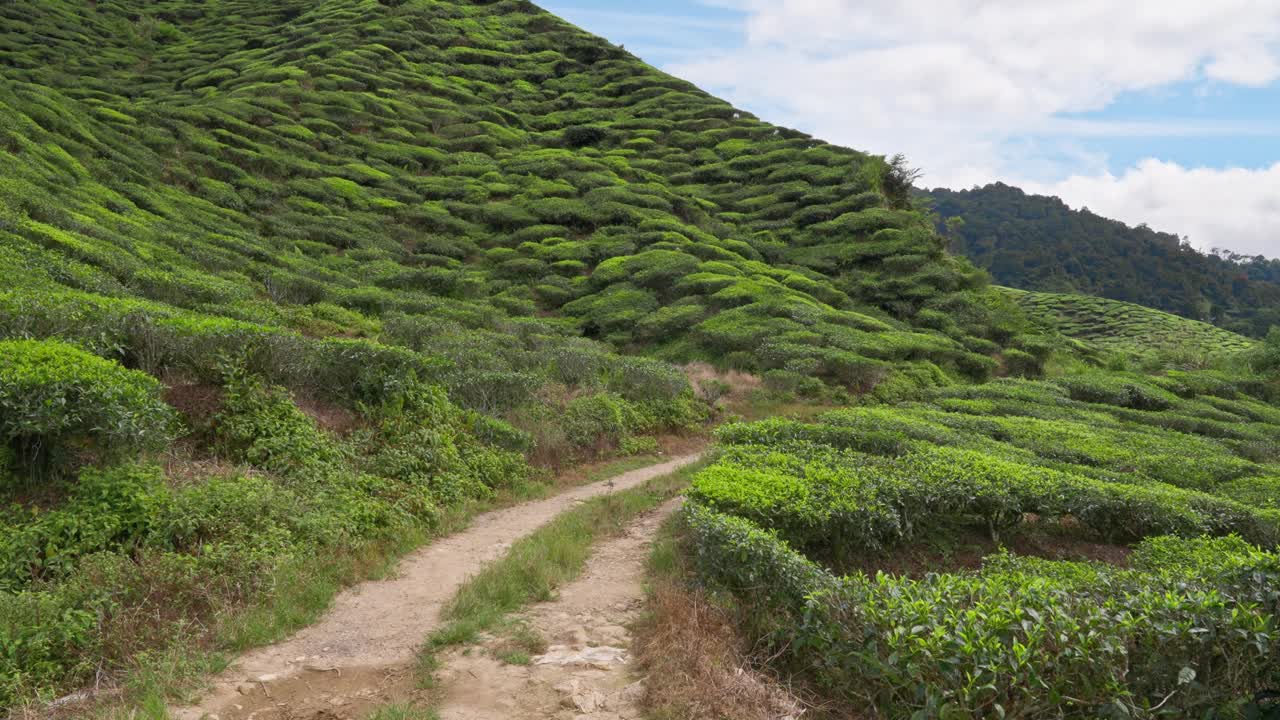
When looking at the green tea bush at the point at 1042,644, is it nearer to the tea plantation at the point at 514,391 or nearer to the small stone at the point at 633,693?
the tea plantation at the point at 514,391

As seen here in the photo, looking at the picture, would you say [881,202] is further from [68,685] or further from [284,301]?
[68,685]

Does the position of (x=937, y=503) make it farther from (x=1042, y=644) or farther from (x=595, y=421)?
(x=595, y=421)

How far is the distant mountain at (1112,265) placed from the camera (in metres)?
82.9

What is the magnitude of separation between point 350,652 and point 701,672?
3.03 metres

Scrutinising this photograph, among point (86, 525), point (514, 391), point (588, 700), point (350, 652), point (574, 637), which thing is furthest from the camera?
point (514, 391)

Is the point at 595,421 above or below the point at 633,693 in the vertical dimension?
above

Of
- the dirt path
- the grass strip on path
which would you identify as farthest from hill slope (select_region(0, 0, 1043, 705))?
the dirt path

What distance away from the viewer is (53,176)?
20.2 metres

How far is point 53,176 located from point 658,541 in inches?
905

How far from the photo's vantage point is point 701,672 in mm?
5074

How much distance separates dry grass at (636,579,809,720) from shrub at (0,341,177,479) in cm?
578

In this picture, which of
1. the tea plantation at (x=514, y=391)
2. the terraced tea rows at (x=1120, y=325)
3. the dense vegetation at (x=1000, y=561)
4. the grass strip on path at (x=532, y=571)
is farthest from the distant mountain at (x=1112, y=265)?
the grass strip on path at (x=532, y=571)

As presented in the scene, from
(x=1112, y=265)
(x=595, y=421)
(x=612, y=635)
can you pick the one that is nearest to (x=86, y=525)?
(x=612, y=635)

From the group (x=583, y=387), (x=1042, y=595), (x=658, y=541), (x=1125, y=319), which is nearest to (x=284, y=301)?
(x=583, y=387)
